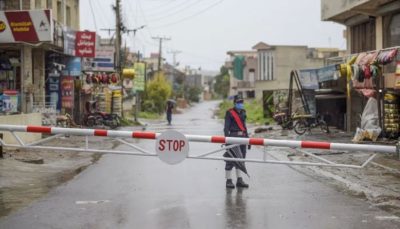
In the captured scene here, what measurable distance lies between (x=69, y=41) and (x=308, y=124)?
480 inches

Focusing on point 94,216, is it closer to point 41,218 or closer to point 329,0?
point 41,218

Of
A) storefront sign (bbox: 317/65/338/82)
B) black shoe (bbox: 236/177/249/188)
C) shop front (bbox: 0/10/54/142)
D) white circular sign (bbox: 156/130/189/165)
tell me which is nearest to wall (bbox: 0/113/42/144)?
shop front (bbox: 0/10/54/142)

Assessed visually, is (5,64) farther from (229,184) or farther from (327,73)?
(229,184)

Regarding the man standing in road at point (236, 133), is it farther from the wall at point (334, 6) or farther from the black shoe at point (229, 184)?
the wall at point (334, 6)

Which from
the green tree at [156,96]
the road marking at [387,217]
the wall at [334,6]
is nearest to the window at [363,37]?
the wall at [334,6]

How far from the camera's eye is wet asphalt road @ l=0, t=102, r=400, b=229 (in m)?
8.24

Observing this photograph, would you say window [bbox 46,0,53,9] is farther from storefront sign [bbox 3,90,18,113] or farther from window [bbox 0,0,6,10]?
storefront sign [bbox 3,90,18,113]

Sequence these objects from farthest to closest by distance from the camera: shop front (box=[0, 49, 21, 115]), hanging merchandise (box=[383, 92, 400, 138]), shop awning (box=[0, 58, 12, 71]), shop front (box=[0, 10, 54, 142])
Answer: shop awning (box=[0, 58, 12, 71])
shop front (box=[0, 49, 21, 115])
shop front (box=[0, 10, 54, 142])
hanging merchandise (box=[383, 92, 400, 138])

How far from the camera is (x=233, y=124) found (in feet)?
38.3

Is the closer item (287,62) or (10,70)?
(10,70)

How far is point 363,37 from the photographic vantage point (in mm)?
29516

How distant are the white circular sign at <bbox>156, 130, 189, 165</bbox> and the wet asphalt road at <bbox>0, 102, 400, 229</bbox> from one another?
705 millimetres

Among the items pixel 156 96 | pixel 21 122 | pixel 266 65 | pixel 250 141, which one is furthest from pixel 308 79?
pixel 266 65

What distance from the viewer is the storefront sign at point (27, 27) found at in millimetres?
24312
